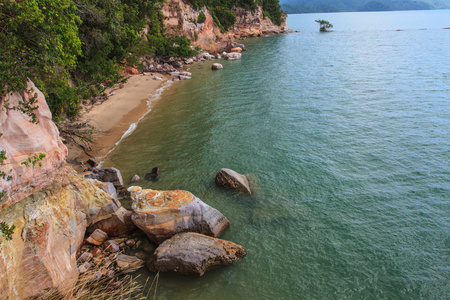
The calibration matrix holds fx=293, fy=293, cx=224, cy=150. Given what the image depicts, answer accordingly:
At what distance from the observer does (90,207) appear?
12.2 metres

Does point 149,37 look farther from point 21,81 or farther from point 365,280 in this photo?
point 365,280

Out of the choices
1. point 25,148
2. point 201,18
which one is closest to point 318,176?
point 25,148

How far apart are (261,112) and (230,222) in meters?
15.1

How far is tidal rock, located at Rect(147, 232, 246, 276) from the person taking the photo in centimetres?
1052

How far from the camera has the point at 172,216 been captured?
12047 mm

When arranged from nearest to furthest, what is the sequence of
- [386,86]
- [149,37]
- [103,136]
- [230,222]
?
[230,222], [103,136], [386,86], [149,37]

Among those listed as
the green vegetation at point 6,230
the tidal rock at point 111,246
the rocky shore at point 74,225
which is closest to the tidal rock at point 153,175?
the rocky shore at point 74,225

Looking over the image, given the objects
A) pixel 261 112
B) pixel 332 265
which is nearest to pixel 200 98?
pixel 261 112

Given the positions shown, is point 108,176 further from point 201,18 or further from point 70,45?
point 201,18

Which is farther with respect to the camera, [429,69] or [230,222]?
[429,69]

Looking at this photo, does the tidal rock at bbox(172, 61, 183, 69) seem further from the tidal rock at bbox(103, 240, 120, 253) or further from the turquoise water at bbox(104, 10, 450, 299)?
the tidal rock at bbox(103, 240, 120, 253)

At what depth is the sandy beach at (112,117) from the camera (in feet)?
63.5

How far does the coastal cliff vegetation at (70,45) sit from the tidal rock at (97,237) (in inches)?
206

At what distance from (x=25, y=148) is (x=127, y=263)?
5.36 metres
